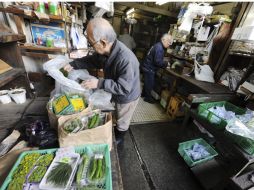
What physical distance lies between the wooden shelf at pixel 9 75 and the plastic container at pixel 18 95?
19 centimetres

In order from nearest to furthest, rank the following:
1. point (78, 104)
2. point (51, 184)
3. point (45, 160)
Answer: point (51, 184)
point (45, 160)
point (78, 104)

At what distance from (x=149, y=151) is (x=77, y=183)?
129cm

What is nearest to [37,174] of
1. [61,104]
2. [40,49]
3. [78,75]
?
[61,104]

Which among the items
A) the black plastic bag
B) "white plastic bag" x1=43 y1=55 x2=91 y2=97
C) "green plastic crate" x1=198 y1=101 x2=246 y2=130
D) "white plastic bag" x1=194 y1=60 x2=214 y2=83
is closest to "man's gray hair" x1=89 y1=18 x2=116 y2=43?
"white plastic bag" x1=43 y1=55 x2=91 y2=97

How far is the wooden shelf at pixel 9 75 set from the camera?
40.0 inches

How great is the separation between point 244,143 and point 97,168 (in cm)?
105

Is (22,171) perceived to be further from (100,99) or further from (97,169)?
(100,99)

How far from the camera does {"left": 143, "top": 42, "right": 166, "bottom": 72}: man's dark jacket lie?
8.36ft

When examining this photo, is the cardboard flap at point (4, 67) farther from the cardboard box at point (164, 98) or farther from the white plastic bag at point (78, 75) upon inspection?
the cardboard box at point (164, 98)

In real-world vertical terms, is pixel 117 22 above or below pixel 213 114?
above

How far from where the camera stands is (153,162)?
1595 mm

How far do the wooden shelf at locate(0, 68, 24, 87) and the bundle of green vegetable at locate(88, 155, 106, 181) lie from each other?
36.4 inches

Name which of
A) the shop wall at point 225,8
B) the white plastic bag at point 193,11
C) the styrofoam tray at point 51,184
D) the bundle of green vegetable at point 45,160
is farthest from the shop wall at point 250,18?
the bundle of green vegetable at point 45,160

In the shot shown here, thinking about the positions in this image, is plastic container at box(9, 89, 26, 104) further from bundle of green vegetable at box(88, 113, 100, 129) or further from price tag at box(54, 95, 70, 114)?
bundle of green vegetable at box(88, 113, 100, 129)
